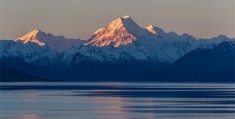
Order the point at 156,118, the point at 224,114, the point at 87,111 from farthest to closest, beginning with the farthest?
the point at 87,111 → the point at 224,114 → the point at 156,118

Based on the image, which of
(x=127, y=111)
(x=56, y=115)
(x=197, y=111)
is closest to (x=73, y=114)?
(x=56, y=115)

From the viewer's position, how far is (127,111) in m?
116

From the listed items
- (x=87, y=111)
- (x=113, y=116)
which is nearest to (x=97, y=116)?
(x=113, y=116)

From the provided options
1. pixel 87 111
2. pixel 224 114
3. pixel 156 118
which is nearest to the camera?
pixel 156 118

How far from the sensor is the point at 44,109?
12000 centimetres

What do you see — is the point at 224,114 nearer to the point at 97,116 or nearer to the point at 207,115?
the point at 207,115

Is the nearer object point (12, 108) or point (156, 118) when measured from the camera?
point (156, 118)

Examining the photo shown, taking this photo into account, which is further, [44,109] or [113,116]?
[44,109]

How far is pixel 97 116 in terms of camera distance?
104 metres

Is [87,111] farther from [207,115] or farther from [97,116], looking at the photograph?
[207,115]

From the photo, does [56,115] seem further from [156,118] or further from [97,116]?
[156,118]

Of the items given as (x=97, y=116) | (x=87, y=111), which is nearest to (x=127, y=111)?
(x=87, y=111)

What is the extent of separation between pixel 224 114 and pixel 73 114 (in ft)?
65.9

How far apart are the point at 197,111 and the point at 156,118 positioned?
1632 cm
